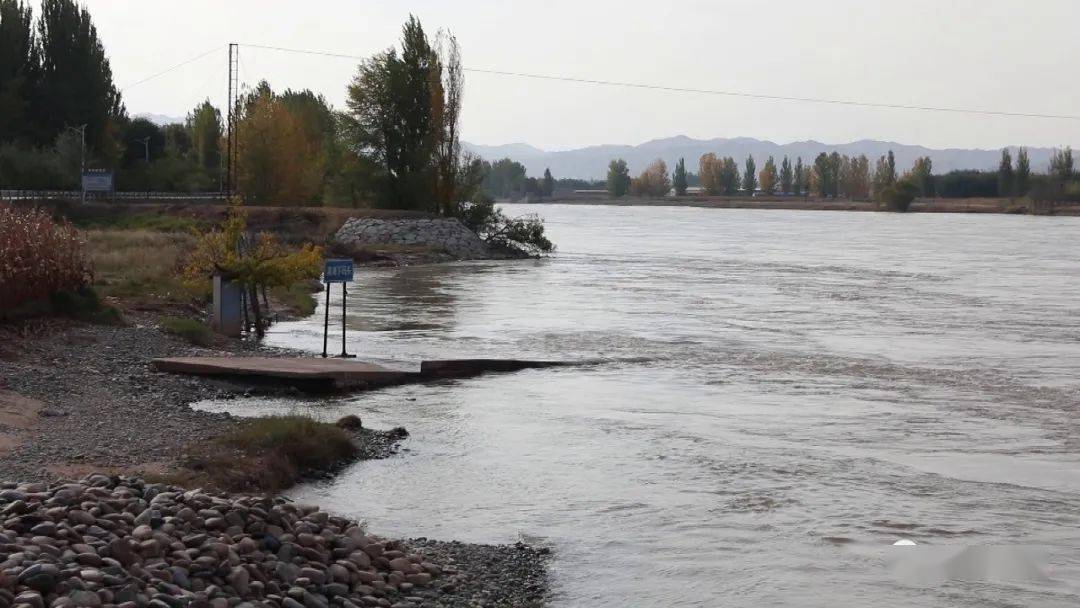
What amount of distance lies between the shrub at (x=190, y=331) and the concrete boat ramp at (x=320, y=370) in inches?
82.4

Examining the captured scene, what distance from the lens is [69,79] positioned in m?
78.9

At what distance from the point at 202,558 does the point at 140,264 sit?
30.2m

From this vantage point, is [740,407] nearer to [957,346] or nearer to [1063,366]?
[1063,366]

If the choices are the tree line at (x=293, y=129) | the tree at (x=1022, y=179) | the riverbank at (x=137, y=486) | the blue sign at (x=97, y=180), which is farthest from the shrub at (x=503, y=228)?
the tree at (x=1022, y=179)

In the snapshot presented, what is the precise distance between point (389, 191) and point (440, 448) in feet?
198

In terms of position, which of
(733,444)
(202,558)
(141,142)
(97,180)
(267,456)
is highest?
(141,142)

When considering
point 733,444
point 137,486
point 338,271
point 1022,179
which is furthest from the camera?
point 1022,179

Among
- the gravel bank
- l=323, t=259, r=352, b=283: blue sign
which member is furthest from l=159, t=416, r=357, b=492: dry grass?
l=323, t=259, r=352, b=283: blue sign

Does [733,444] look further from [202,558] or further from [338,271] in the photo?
[202,558]

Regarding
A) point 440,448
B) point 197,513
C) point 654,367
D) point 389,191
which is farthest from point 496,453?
point 389,191

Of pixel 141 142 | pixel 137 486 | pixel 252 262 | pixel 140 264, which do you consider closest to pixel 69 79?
pixel 141 142

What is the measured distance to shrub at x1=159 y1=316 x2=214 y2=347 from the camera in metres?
25.4

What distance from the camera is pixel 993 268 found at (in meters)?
64.6

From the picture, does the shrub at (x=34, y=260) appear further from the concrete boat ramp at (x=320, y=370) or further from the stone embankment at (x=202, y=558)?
the stone embankment at (x=202, y=558)
